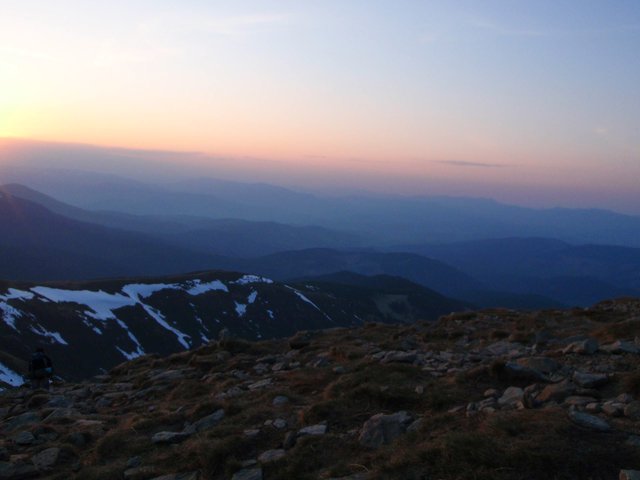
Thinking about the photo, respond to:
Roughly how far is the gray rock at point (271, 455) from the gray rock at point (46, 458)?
4448 mm

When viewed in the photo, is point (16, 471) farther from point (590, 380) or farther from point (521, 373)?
point (590, 380)

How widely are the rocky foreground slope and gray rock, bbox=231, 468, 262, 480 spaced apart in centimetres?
2

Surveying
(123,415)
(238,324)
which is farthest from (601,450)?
(238,324)

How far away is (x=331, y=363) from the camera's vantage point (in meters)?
15.5

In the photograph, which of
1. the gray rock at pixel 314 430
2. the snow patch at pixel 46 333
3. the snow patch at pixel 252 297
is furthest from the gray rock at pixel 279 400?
the snow patch at pixel 252 297

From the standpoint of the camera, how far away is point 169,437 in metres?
10.2

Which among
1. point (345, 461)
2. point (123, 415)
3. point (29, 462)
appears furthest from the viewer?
point (123, 415)

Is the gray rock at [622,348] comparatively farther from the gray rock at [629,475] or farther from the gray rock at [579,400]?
the gray rock at [629,475]

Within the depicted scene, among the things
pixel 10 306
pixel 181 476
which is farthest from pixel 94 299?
pixel 181 476

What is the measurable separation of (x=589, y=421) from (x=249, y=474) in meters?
5.09

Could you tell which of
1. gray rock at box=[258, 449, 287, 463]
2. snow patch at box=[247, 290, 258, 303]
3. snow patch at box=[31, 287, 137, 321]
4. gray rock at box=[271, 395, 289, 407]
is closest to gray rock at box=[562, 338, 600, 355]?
gray rock at box=[271, 395, 289, 407]

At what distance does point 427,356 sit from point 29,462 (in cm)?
965

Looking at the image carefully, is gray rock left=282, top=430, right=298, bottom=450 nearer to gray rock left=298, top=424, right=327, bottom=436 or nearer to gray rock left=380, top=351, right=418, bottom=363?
gray rock left=298, top=424, right=327, bottom=436

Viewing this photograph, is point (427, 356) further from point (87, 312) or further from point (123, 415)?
point (87, 312)
